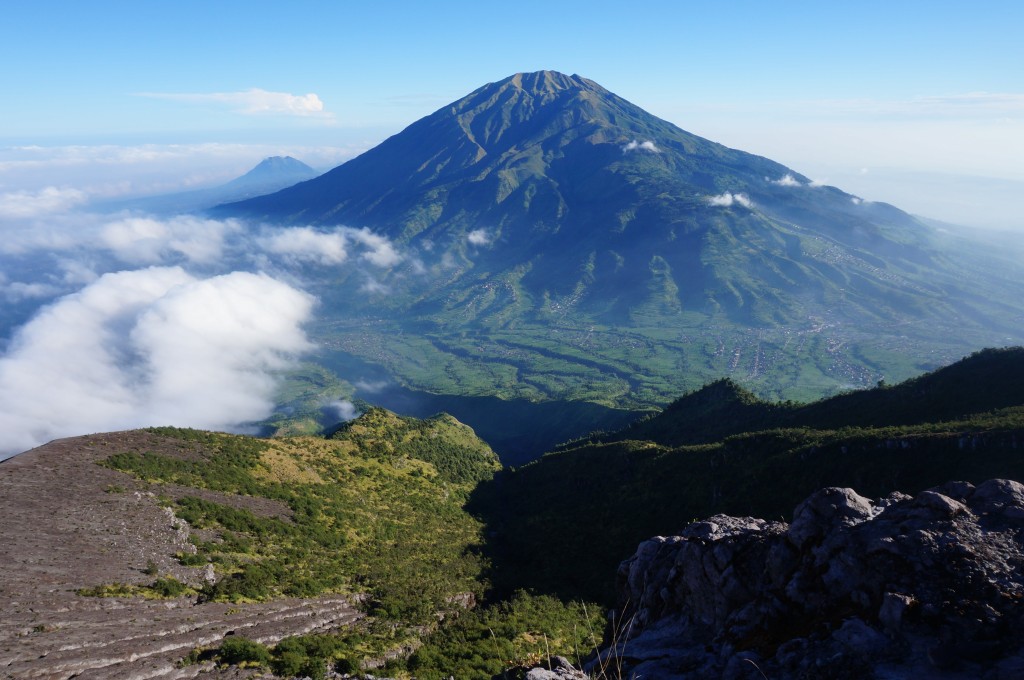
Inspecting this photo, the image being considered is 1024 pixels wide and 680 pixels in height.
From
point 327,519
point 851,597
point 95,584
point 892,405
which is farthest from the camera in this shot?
point 892,405

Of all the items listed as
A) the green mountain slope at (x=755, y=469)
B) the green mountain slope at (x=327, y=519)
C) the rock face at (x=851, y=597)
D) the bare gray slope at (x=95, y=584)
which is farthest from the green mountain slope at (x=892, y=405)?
the bare gray slope at (x=95, y=584)

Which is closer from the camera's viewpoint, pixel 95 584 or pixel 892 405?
pixel 95 584

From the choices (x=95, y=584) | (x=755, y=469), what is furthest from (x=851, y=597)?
(x=755, y=469)

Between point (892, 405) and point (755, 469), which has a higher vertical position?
point (892, 405)

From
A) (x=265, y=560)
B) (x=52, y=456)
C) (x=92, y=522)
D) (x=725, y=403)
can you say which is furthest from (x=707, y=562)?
(x=725, y=403)

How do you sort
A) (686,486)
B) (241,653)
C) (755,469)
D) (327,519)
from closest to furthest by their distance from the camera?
(241,653)
(327,519)
(755,469)
(686,486)

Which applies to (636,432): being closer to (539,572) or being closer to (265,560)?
(539,572)

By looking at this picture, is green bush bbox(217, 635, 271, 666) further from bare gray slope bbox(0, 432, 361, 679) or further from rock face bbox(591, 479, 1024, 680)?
rock face bbox(591, 479, 1024, 680)

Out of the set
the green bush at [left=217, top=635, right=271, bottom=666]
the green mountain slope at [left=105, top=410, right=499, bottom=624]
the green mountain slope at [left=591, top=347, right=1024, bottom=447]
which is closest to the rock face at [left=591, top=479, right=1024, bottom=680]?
the green bush at [left=217, top=635, right=271, bottom=666]

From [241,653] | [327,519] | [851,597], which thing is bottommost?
[327,519]

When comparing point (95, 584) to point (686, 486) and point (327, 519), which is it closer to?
point (327, 519)
